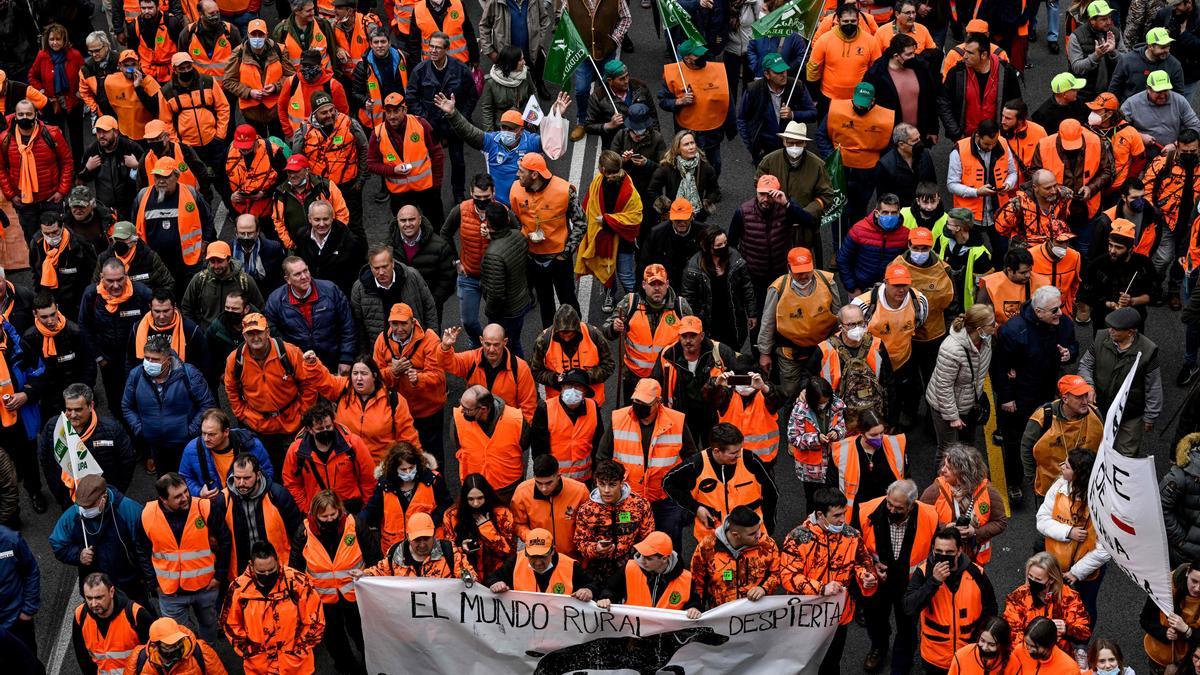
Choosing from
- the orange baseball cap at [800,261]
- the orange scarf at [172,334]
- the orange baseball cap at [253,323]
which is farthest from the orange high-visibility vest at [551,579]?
the orange scarf at [172,334]

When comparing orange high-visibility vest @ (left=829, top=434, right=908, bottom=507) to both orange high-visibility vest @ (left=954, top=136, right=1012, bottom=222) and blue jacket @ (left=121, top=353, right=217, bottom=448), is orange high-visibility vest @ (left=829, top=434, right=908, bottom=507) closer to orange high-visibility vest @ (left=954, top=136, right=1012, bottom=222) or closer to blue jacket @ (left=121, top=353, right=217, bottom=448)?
orange high-visibility vest @ (left=954, top=136, right=1012, bottom=222)

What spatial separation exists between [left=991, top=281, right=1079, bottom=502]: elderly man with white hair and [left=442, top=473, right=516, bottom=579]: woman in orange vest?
14.0 ft

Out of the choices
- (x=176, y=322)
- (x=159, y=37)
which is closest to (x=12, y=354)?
(x=176, y=322)

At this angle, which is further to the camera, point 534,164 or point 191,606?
point 534,164

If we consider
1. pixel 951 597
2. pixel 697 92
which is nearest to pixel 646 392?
pixel 951 597

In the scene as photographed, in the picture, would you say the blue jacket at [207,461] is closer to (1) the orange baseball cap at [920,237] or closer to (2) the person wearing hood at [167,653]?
(2) the person wearing hood at [167,653]

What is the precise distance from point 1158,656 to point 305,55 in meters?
9.93

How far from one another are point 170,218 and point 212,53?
3357mm

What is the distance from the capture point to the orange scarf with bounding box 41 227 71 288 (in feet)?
54.9

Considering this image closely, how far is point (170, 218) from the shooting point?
1709 cm

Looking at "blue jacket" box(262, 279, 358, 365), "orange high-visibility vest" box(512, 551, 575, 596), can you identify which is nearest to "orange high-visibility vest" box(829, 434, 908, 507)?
"orange high-visibility vest" box(512, 551, 575, 596)

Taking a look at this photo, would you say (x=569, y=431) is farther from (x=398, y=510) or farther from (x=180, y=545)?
(x=180, y=545)

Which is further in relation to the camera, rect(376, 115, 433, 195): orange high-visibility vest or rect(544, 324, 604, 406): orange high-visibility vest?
rect(376, 115, 433, 195): orange high-visibility vest

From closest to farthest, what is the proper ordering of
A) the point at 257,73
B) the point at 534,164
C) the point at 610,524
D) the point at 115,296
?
the point at 610,524 < the point at 115,296 < the point at 534,164 < the point at 257,73
